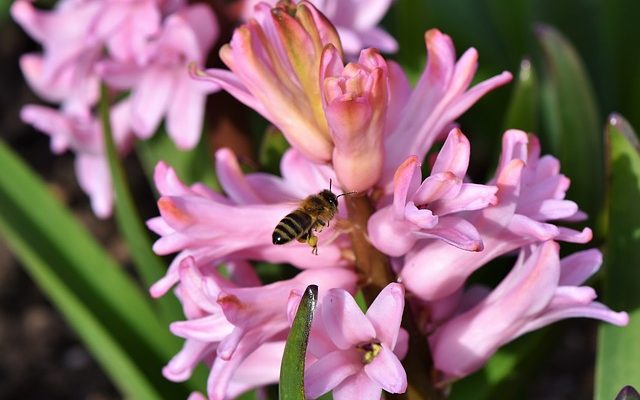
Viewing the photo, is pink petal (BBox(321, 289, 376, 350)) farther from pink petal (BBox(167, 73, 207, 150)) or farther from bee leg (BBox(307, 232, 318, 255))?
pink petal (BBox(167, 73, 207, 150))

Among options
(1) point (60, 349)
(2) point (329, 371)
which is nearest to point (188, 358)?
(2) point (329, 371)

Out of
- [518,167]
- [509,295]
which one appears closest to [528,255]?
[509,295]

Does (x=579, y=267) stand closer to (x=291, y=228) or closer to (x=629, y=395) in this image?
(x=629, y=395)

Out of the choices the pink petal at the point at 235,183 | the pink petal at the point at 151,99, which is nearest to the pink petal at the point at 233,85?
the pink petal at the point at 235,183

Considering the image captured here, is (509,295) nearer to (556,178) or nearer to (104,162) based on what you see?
(556,178)

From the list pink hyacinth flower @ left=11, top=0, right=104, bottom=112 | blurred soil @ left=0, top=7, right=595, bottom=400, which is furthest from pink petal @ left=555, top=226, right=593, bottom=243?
blurred soil @ left=0, top=7, right=595, bottom=400

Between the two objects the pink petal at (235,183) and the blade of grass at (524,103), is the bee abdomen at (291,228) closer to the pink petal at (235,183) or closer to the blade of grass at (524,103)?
the pink petal at (235,183)
